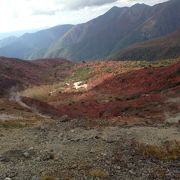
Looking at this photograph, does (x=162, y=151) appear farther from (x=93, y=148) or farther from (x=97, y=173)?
(x=97, y=173)

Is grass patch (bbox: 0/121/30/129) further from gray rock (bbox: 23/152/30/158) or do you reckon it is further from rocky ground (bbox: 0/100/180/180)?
gray rock (bbox: 23/152/30/158)

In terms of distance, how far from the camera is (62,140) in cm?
2516

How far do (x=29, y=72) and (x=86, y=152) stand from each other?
114199 mm

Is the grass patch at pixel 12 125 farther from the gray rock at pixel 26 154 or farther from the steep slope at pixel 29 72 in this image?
the steep slope at pixel 29 72

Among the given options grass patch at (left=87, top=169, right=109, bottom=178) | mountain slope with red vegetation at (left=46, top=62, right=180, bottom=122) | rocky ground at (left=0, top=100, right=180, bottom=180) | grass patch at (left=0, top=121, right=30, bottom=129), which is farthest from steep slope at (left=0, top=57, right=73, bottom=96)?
grass patch at (left=87, top=169, right=109, bottom=178)

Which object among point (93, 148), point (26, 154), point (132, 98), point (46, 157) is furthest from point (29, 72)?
point (46, 157)

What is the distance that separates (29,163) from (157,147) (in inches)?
309

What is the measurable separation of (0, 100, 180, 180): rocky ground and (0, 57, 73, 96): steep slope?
69.6 metres

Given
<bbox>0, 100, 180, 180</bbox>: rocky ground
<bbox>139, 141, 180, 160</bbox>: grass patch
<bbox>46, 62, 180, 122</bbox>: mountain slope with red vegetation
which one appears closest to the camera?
<bbox>0, 100, 180, 180</bbox>: rocky ground

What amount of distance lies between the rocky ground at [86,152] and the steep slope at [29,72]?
6955 cm

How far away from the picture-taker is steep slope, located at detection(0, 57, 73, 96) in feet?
354

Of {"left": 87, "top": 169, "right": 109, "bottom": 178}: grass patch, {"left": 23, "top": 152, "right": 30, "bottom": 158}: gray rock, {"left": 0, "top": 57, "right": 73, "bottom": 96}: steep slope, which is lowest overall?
{"left": 0, "top": 57, "right": 73, "bottom": 96}: steep slope

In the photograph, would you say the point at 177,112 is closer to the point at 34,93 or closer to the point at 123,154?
the point at 123,154

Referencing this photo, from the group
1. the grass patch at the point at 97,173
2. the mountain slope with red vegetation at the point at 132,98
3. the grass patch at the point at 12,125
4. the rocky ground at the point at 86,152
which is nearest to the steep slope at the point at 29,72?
the mountain slope with red vegetation at the point at 132,98
